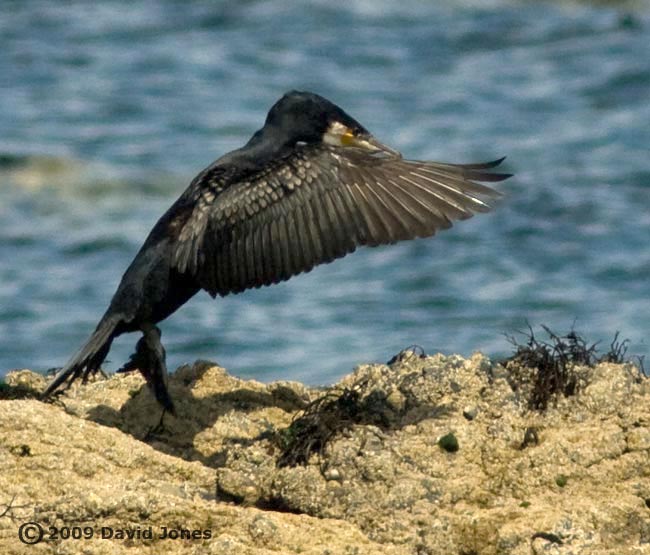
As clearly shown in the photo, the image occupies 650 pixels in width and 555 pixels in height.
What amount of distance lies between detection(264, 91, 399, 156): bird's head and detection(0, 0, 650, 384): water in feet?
11.6

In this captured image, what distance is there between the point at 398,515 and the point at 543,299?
8.05 metres

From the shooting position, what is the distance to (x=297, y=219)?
7.77m

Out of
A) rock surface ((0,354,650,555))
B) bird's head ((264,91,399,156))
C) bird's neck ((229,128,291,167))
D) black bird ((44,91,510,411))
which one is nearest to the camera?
rock surface ((0,354,650,555))

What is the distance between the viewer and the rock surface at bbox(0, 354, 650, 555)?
19.6 ft

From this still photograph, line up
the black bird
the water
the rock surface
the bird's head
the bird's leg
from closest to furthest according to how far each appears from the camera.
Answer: the rock surface < the bird's leg < the black bird < the bird's head < the water

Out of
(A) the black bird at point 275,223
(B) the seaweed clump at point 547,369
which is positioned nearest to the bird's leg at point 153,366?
(A) the black bird at point 275,223

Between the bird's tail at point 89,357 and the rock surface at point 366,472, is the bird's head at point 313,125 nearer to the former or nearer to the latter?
the bird's tail at point 89,357

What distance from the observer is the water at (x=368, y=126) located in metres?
13.6

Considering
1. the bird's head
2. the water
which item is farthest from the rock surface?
the water

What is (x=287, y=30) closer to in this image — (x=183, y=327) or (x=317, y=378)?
(x=183, y=327)

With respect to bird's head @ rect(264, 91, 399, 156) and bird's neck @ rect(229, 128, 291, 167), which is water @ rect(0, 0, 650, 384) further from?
bird's neck @ rect(229, 128, 291, 167)

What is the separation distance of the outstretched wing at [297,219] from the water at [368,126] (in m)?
3.87

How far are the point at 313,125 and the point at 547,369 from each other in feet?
6.95

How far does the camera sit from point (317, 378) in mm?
12023
